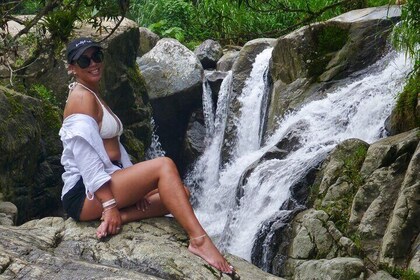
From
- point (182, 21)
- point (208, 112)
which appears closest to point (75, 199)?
point (208, 112)

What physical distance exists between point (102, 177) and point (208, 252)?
75 centimetres

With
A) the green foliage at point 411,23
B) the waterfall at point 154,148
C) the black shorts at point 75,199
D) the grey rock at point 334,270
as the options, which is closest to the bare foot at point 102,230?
the black shorts at point 75,199

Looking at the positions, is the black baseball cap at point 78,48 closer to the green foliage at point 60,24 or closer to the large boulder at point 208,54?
the green foliage at point 60,24

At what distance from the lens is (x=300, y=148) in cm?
1248

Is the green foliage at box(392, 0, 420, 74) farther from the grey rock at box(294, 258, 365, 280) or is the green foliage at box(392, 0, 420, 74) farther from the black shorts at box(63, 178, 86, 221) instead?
the black shorts at box(63, 178, 86, 221)

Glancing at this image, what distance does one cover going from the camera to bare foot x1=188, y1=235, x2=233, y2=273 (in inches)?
181

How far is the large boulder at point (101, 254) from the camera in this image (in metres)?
4.08

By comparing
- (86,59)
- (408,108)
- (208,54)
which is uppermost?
(86,59)

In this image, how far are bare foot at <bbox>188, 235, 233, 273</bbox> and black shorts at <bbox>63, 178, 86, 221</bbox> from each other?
0.72 m

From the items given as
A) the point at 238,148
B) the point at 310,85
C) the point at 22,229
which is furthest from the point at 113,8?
the point at 238,148

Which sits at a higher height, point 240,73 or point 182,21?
point 182,21

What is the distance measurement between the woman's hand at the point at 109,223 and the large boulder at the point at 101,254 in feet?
0.15

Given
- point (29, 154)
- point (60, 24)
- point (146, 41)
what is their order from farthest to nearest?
point (146, 41), point (29, 154), point (60, 24)

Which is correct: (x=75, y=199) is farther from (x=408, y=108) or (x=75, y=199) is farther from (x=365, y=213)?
(x=408, y=108)
